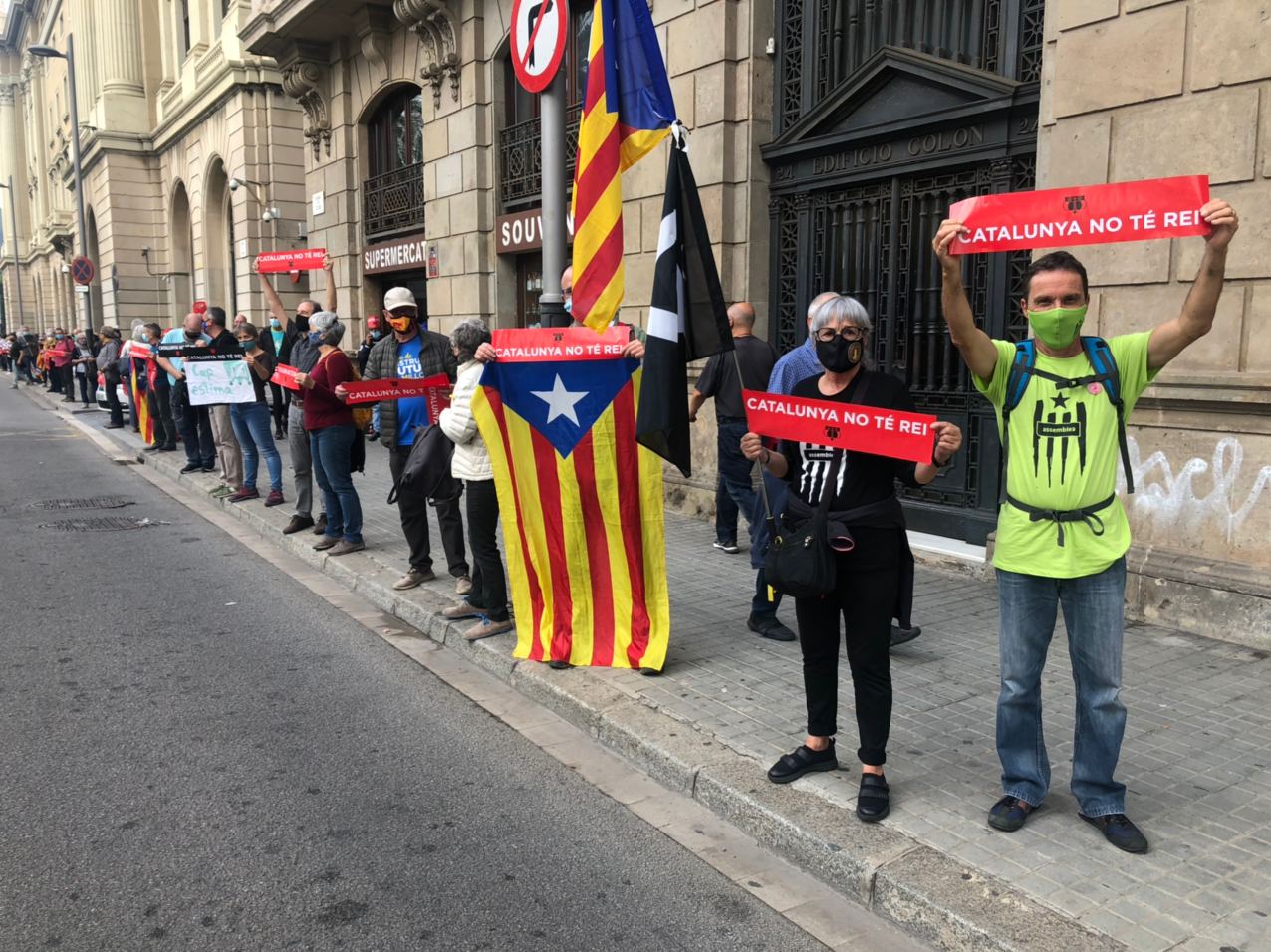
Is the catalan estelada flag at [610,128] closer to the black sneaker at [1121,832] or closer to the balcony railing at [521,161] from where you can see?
the black sneaker at [1121,832]

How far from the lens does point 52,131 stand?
5291 centimetres

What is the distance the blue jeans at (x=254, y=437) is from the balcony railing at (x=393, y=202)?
239 inches

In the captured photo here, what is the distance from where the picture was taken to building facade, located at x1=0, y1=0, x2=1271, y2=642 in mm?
5590

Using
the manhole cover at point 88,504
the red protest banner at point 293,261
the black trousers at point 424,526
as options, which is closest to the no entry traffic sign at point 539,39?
the black trousers at point 424,526

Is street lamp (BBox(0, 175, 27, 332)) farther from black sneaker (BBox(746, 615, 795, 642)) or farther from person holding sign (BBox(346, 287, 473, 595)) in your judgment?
black sneaker (BBox(746, 615, 795, 642))

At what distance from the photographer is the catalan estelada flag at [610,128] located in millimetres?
5211

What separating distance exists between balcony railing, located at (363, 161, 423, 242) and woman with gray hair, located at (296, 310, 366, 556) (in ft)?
26.7

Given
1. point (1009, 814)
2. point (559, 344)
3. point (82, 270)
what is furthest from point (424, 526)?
point (82, 270)

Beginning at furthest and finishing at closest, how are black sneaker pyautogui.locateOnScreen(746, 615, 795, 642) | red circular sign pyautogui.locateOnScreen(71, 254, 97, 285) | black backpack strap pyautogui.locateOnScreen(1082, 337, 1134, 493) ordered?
Answer: red circular sign pyautogui.locateOnScreen(71, 254, 97, 285) → black sneaker pyautogui.locateOnScreen(746, 615, 795, 642) → black backpack strap pyautogui.locateOnScreen(1082, 337, 1134, 493)

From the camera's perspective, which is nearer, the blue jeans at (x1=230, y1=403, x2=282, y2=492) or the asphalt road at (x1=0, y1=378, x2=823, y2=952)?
the asphalt road at (x1=0, y1=378, x2=823, y2=952)

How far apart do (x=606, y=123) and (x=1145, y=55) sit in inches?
129

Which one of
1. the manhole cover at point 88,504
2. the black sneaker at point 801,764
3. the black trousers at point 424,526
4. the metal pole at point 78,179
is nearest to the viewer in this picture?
the black sneaker at point 801,764

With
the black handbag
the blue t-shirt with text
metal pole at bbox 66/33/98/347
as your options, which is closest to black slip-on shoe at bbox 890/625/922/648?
the black handbag

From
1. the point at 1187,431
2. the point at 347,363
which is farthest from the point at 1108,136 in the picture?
the point at 347,363
